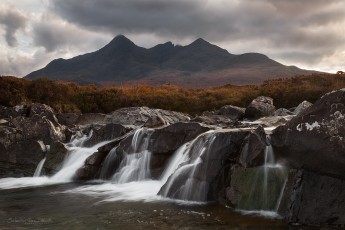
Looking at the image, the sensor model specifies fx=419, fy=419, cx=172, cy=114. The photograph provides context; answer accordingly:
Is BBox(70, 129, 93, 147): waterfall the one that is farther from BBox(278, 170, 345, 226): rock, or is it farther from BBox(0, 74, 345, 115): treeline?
BBox(278, 170, 345, 226): rock

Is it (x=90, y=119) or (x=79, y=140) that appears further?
(x=90, y=119)

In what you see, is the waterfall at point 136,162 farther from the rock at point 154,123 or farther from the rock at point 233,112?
the rock at point 233,112

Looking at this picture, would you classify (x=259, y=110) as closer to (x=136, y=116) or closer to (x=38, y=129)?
(x=136, y=116)

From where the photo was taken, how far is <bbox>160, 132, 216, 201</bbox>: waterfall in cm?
1612

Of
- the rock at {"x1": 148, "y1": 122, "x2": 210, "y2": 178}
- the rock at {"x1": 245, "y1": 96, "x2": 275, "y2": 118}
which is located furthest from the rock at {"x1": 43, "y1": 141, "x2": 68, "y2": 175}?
the rock at {"x1": 245, "y1": 96, "x2": 275, "y2": 118}

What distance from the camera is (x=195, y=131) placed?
2056 centimetres

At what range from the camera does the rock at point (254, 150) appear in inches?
605

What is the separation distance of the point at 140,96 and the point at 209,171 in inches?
1259

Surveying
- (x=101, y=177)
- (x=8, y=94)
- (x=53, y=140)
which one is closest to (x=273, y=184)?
(x=101, y=177)

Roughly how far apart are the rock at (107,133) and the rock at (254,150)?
36.5 ft

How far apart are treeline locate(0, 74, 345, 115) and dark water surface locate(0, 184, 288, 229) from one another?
25768 mm

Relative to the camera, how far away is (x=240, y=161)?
15883 millimetres

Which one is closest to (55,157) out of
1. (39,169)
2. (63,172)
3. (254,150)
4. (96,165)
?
(39,169)

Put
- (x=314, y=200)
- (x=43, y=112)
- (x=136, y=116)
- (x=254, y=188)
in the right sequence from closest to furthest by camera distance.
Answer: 1. (x=314, y=200)
2. (x=254, y=188)
3. (x=43, y=112)
4. (x=136, y=116)
